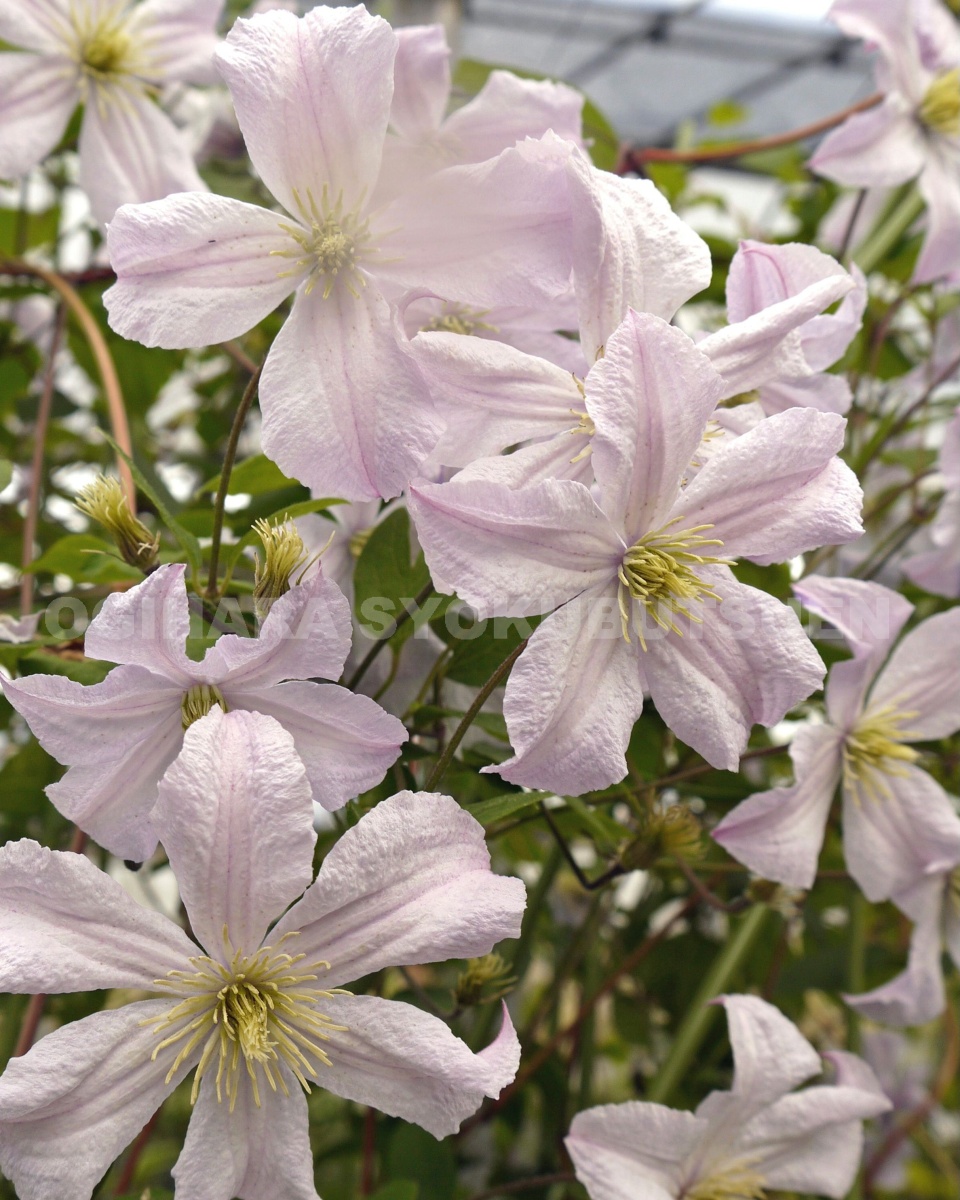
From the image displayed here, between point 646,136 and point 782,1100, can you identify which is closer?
point 782,1100

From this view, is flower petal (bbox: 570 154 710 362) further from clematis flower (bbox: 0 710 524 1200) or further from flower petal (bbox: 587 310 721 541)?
clematis flower (bbox: 0 710 524 1200)

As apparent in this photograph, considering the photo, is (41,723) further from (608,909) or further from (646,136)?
(646,136)

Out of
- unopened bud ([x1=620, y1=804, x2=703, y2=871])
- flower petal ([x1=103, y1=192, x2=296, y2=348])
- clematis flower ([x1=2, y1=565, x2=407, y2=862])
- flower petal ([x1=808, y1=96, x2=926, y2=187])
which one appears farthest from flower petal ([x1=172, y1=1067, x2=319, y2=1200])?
flower petal ([x1=808, y1=96, x2=926, y2=187])

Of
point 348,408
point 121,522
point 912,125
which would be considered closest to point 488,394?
point 348,408

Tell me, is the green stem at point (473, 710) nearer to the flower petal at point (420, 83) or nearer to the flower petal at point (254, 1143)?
the flower petal at point (254, 1143)

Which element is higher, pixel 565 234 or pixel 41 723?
pixel 565 234

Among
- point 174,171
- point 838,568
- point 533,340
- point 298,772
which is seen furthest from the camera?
point 838,568

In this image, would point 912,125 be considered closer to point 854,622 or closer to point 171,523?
point 854,622

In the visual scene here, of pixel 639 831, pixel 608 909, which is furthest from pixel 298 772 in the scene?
pixel 608 909
